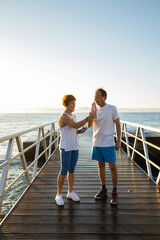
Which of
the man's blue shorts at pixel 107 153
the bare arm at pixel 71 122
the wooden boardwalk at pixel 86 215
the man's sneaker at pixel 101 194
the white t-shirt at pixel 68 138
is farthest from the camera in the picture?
the man's sneaker at pixel 101 194

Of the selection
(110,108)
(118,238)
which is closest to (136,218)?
(118,238)

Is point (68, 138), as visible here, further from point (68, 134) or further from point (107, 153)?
point (107, 153)

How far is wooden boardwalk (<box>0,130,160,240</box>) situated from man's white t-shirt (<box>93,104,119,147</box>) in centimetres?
88

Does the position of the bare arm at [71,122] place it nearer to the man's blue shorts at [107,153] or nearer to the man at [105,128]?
the man at [105,128]

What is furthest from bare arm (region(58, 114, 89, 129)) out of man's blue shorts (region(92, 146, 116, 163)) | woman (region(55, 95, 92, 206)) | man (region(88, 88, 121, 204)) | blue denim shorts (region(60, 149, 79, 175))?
man's blue shorts (region(92, 146, 116, 163))

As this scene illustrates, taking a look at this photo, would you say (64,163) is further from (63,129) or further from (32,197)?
(32,197)

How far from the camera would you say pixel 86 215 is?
2.37 m

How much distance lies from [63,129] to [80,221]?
1132 millimetres

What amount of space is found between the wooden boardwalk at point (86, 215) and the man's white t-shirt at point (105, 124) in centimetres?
88

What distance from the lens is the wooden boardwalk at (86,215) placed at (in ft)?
6.54

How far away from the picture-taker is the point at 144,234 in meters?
1.98

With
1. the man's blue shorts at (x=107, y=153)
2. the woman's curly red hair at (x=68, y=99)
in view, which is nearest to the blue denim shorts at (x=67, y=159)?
the man's blue shorts at (x=107, y=153)

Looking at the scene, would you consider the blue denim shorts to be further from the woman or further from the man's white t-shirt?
the man's white t-shirt

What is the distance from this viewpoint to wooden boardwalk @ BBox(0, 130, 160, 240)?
1993 millimetres
